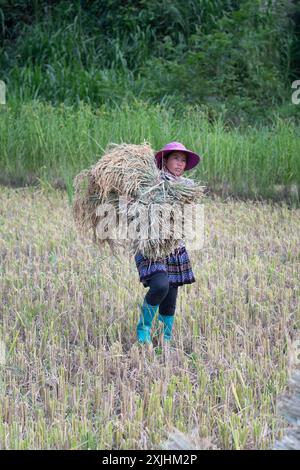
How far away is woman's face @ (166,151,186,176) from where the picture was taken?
428 cm

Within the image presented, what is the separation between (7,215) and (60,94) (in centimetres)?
418

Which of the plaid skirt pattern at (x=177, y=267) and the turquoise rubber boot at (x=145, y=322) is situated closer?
the turquoise rubber boot at (x=145, y=322)

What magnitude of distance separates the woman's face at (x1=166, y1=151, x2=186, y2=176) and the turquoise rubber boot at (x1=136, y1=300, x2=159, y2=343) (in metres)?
0.66

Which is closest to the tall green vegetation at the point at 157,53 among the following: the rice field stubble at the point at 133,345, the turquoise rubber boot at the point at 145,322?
the rice field stubble at the point at 133,345

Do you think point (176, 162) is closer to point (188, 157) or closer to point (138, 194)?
point (188, 157)

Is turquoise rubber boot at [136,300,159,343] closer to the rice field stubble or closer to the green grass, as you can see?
the rice field stubble

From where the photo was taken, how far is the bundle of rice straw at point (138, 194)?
4.03 meters

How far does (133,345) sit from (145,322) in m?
0.20

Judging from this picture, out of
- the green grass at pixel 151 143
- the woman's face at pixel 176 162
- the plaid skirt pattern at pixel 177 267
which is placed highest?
the green grass at pixel 151 143

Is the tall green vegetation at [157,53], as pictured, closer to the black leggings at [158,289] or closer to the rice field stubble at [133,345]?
the rice field stubble at [133,345]

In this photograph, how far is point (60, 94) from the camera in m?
11.0

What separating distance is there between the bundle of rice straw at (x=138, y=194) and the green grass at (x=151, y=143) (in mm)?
3495

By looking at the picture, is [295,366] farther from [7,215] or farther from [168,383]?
[7,215]

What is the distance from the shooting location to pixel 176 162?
169 inches
